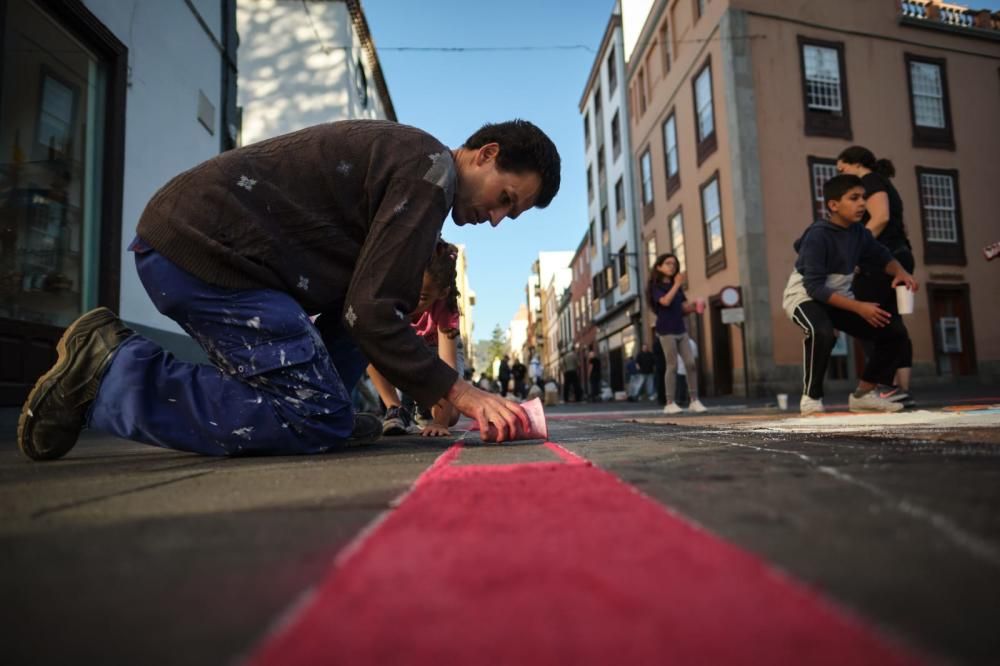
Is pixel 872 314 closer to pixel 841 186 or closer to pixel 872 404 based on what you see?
pixel 872 404

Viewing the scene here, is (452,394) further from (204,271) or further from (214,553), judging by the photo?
(214,553)

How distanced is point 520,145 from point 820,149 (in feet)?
41.4

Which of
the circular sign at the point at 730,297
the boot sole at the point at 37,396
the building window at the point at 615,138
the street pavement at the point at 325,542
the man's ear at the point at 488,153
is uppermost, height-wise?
the building window at the point at 615,138

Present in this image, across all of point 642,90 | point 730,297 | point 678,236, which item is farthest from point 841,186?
point 642,90

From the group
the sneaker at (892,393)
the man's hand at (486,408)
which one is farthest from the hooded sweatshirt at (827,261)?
the man's hand at (486,408)

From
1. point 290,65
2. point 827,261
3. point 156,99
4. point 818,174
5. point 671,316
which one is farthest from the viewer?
point 290,65

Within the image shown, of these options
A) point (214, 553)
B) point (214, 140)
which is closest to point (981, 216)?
point (214, 140)

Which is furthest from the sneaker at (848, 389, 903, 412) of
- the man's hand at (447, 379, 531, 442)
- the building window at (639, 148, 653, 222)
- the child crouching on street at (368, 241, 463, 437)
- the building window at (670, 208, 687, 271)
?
the building window at (639, 148, 653, 222)

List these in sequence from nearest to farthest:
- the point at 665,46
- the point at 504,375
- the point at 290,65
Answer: the point at 290,65
the point at 665,46
the point at 504,375

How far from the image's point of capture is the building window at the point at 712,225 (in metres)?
13.1

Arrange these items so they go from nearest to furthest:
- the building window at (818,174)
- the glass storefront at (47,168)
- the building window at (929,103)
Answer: the glass storefront at (47,168), the building window at (818,174), the building window at (929,103)

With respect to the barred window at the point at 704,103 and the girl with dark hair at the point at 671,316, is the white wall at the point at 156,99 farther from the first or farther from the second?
the barred window at the point at 704,103

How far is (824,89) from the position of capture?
1294cm

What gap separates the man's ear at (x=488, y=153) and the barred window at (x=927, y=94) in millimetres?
15182
